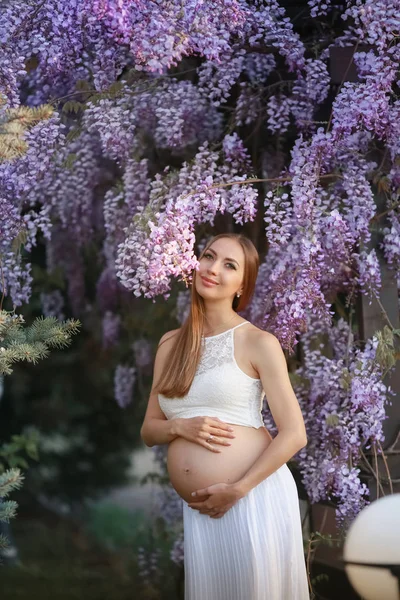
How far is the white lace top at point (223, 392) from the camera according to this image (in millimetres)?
2309

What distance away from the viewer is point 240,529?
2217 mm

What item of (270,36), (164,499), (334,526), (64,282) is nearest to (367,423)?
(334,526)

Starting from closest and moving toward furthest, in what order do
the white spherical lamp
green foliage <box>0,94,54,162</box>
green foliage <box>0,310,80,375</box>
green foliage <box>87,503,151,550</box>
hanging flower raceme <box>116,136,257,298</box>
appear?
the white spherical lamp
green foliage <box>0,94,54,162</box>
green foliage <box>0,310,80,375</box>
hanging flower raceme <box>116,136,257,298</box>
green foliage <box>87,503,151,550</box>

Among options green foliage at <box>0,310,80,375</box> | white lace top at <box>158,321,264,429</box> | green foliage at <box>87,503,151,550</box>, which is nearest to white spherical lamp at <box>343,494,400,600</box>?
white lace top at <box>158,321,264,429</box>

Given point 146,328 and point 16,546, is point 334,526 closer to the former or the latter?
point 146,328

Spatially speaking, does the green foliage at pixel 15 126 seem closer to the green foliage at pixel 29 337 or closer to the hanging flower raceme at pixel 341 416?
the green foliage at pixel 29 337

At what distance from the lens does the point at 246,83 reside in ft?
11.9

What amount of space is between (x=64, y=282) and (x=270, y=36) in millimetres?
2540

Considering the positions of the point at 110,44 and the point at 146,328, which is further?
the point at 146,328

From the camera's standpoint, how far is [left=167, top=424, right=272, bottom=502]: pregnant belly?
224 centimetres

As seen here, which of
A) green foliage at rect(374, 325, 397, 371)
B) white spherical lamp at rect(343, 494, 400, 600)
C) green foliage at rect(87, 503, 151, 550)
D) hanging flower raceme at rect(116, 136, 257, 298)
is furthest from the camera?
green foliage at rect(87, 503, 151, 550)

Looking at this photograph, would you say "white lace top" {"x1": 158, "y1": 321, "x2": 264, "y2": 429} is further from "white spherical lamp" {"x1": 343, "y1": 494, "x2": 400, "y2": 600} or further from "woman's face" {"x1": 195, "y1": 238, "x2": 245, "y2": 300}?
"white spherical lamp" {"x1": 343, "y1": 494, "x2": 400, "y2": 600}

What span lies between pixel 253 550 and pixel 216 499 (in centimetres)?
17

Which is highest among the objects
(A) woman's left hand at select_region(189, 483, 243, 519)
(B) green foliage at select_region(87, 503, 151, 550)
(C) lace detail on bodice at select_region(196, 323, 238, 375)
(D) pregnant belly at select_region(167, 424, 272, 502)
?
(C) lace detail on bodice at select_region(196, 323, 238, 375)
